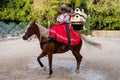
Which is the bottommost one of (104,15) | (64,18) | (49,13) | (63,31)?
(104,15)

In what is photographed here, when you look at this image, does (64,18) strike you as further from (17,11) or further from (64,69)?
(17,11)

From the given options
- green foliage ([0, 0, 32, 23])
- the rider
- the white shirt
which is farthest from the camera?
green foliage ([0, 0, 32, 23])

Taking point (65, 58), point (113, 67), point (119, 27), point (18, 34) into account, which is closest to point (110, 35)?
point (119, 27)

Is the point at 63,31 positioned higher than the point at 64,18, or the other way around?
the point at 64,18

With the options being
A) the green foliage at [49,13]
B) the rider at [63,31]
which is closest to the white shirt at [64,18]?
the rider at [63,31]

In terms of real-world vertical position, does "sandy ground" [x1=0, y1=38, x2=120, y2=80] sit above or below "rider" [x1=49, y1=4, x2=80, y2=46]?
below

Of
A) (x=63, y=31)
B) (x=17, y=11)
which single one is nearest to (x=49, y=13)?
(x=17, y=11)

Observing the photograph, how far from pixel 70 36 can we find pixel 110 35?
18.6 metres

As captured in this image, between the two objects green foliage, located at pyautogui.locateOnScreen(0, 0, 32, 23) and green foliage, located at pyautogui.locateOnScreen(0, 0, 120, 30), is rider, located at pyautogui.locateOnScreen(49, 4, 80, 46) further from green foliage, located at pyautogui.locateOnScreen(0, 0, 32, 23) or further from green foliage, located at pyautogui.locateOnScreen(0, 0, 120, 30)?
green foliage, located at pyautogui.locateOnScreen(0, 0, 32, 23)

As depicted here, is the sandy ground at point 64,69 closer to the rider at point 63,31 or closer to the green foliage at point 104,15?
the rider at point 63,31

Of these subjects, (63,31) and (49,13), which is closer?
(63,31)

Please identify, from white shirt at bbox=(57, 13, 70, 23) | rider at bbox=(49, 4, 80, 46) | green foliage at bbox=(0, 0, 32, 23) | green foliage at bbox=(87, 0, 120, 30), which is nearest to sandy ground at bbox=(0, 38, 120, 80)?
rider at bbox=(49, 4, 80, 46)

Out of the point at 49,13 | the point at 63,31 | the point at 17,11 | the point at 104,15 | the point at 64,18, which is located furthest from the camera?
the point at 104,15

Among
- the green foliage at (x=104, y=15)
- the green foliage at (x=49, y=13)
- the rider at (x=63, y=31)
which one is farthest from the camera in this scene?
the green foliage at (x=104, y=15)
